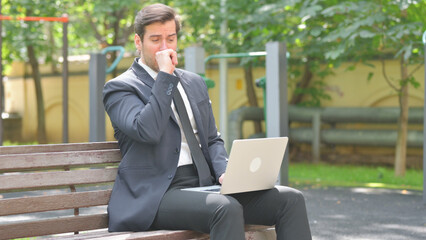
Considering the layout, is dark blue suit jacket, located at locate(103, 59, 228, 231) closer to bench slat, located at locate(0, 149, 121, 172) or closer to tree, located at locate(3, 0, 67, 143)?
bench slat, located at locate(0, 149, 121, 172)

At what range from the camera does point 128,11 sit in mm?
15766

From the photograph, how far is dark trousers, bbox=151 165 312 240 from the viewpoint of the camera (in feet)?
9.60

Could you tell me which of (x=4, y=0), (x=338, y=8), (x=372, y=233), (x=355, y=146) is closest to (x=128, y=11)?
(x=4, y=0)

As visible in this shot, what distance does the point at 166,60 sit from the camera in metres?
3.21

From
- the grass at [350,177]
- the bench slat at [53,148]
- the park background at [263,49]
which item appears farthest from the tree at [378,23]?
the bench slat at [53,148]

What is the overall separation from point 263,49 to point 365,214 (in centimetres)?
421

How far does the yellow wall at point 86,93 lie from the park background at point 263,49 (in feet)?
0.07

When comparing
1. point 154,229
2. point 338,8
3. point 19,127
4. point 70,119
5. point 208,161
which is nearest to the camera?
point 154,229

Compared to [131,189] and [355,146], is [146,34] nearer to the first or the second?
[131,189]

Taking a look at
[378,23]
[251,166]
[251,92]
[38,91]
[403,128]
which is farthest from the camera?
[38,91]

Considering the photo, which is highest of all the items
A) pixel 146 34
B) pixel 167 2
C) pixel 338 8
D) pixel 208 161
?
pixel 167 2

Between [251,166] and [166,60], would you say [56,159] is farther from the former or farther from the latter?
[251,166]

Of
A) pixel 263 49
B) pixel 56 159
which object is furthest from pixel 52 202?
pixel 263 49

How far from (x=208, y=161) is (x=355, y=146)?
10663 mm
